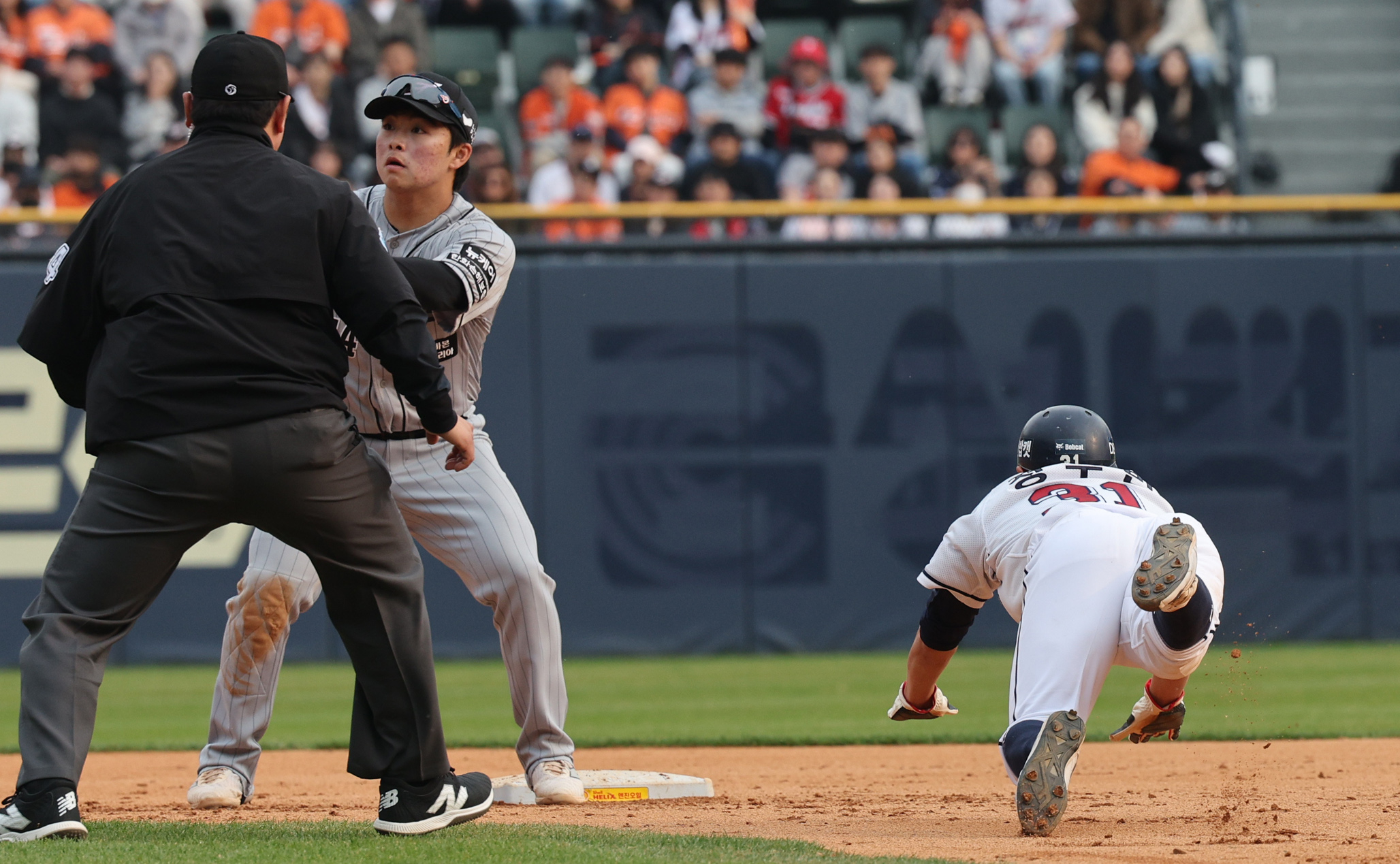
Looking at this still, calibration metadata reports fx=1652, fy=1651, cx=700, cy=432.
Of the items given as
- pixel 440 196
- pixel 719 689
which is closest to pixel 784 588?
pixel 719 689

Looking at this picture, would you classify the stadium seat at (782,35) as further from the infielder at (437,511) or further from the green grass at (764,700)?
the infielder at (437,511)

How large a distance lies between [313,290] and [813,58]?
9.47 meters

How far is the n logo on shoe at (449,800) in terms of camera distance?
3904mm

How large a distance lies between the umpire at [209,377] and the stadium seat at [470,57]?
9.74 meters

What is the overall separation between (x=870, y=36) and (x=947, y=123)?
1.29 metres

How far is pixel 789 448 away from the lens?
34.4 feet

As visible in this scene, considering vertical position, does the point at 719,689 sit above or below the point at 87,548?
below

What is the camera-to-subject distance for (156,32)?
12.9 m

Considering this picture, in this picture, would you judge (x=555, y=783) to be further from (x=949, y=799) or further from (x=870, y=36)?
(x=870, y=36)

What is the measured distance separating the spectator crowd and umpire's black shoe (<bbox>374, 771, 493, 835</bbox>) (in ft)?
23.5

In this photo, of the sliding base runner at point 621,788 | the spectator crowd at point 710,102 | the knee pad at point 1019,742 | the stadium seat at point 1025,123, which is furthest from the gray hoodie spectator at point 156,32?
the knee pad at point 1019,742

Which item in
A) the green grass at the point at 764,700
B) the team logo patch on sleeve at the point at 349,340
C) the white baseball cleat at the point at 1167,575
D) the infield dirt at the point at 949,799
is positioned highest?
the team logo patch on sleeve at the point at 349,340

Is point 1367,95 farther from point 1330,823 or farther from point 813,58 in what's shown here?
point 1330,823

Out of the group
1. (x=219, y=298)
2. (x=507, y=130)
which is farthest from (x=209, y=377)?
(x=507, y=130)
